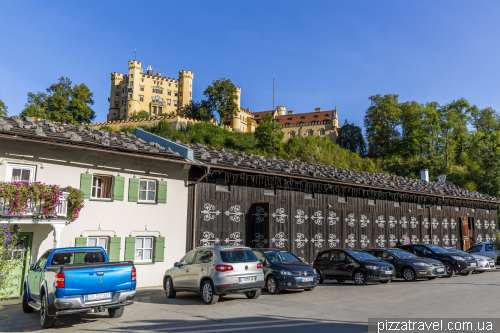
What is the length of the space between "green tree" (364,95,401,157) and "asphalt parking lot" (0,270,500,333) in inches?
→ 2627

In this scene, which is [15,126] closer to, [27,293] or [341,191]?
[27,293]

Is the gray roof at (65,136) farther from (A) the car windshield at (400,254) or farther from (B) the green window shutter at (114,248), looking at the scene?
(A) the car windshield at (400,254)

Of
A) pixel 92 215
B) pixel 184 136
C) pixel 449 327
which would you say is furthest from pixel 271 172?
pixel 184 136

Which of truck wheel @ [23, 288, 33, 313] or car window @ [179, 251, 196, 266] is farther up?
car window @ [179, 251, 196, 266]

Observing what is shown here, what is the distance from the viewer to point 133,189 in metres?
16.0

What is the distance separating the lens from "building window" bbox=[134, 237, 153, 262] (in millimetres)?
15984

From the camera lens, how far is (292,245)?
19.3 m

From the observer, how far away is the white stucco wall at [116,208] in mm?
13797

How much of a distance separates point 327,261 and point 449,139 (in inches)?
2403

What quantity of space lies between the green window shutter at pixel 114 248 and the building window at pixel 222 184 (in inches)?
198

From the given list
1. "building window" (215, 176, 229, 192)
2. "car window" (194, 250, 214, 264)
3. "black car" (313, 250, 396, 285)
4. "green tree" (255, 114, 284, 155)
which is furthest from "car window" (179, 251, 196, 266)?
"green tree" (255, 114, 284, 155)

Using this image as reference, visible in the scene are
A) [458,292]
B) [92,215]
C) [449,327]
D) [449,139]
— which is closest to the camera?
[449,327]

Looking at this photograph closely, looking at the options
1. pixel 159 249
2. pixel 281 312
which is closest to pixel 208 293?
pixel 281 312

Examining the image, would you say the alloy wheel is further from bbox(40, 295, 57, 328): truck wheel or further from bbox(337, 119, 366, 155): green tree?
bbox(337, 119, 366, 155): green tree
